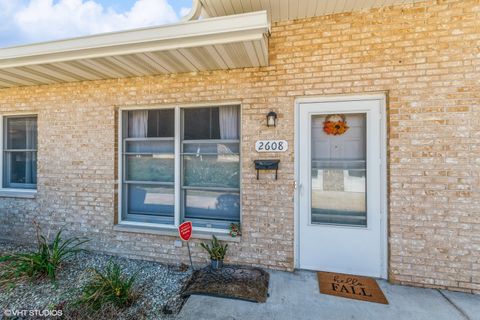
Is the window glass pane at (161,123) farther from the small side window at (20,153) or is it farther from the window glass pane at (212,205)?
the small side window at (20,153)

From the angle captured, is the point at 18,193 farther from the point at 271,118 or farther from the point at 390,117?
the point at 390,117

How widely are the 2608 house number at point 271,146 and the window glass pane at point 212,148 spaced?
1.32 ft

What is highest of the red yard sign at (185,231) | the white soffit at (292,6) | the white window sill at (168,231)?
the white soffit at (292,6)

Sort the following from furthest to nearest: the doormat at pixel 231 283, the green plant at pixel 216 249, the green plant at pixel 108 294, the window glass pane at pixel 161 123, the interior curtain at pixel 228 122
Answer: the window glass pane at pixel 161 123 → the interior curtain at pixel 228 122 → the green plant at pixel 216 249 → the doormat at pixel 231 283 → the green plant at pixel 108 294

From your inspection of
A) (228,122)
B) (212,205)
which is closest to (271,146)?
(228,122)

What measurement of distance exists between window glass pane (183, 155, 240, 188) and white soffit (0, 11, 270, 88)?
4.26 ft

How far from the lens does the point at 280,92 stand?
3.10 metres

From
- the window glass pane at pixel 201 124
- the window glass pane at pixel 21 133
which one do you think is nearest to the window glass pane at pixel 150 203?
the window glass pane at pixel 201 124

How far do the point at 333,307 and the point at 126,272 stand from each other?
2.63m

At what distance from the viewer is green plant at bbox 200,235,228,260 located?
3090mm

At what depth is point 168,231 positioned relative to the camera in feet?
11.4

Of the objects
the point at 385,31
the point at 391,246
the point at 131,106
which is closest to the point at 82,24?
the point at 131,106

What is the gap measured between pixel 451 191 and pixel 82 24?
13215 mm

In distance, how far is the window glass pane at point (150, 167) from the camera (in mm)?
3684
